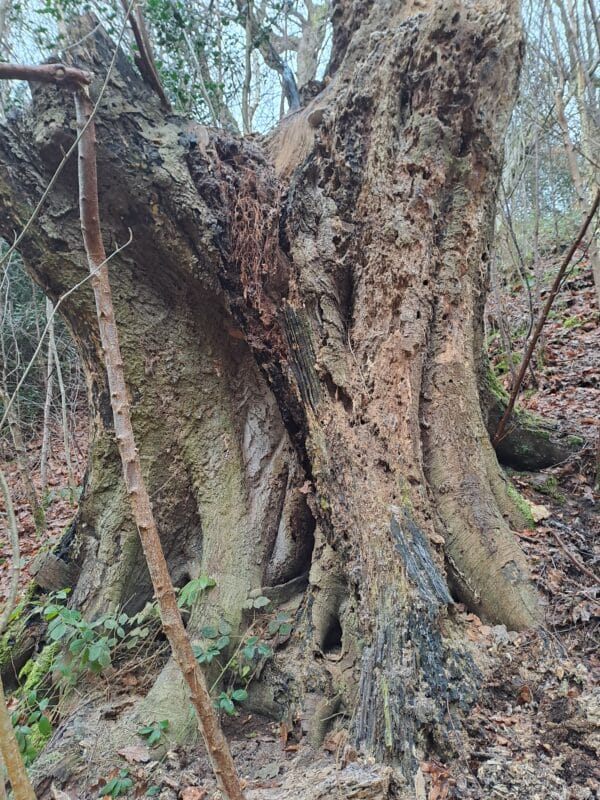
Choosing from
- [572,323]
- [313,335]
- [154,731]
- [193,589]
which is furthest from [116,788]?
[572,323]

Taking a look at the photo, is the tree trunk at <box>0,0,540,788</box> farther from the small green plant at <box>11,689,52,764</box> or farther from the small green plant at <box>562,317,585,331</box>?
the small green plant at <box>562,317,585,331</box>

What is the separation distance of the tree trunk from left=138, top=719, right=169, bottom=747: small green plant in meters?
0.07

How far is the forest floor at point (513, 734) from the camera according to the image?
156cm

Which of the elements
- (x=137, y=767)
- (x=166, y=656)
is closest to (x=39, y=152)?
(x=166, y=656)

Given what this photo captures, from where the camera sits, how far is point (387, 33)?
3.04m

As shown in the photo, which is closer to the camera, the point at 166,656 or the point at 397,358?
the point at 397,358

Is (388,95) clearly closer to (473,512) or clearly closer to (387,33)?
(387,33)

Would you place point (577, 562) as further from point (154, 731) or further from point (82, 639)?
point (82, 639)

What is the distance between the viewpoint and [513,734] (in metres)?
1.68

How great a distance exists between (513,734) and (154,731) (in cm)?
158

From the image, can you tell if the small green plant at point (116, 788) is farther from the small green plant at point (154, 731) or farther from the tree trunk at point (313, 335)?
the tree trunk at point (313, 335)

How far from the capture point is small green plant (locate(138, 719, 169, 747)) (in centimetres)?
217

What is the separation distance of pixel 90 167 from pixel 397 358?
1690 mm

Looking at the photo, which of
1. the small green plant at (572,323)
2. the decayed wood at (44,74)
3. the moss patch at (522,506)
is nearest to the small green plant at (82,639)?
the moss patch at (522,506)
